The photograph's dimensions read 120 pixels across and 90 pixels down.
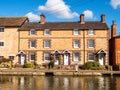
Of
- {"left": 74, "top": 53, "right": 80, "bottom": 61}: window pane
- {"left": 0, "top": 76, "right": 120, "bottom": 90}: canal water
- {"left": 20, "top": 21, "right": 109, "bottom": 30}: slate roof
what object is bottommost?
{"left": 0, "top": 76, "right": 120, "bottom": 90}: canal water

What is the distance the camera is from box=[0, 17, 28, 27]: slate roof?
56.4 metres

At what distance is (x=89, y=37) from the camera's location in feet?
179

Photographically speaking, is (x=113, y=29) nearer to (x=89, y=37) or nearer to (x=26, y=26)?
(x=89, y=37)

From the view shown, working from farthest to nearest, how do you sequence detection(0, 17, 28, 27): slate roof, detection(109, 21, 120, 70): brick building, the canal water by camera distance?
1. detection(0, 17, 28, 27): slate roof
2. detection(109, 21, 120, 70): brick building
3. the canal water

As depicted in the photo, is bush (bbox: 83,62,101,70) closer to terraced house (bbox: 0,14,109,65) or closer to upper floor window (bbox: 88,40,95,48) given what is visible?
terraced house (bbox: 0,14,109,65)

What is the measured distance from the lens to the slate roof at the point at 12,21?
185 feet

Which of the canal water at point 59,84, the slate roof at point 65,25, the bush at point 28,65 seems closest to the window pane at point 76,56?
the slate roof at point 65,25

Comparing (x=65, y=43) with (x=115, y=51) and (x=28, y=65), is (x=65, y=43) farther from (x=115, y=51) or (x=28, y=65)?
(x=115, y=51)

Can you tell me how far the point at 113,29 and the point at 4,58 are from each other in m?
24.9

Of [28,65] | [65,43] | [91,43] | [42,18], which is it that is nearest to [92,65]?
[91,43]

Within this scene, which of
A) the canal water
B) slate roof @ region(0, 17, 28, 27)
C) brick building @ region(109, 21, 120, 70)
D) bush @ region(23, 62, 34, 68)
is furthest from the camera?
slate roof @ region(0, 17, 28, 27)

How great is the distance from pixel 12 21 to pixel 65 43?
13167 millimetres

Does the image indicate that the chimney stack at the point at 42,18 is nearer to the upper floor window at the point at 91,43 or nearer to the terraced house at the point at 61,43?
the terraced house at the point at 61,43

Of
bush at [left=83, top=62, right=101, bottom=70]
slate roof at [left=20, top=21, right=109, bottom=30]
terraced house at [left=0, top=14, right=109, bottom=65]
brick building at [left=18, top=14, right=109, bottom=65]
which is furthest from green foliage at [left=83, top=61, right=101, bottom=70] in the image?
slate roof at [left=20, top=21, right=109, bottom=30]
